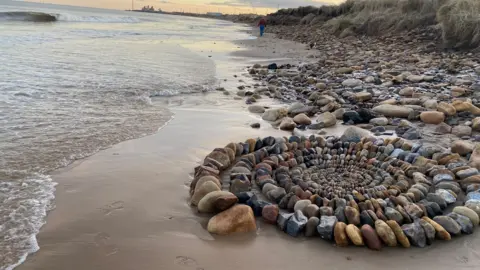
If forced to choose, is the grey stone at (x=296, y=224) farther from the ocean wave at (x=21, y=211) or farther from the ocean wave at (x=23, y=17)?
the ocean wave at (x=23, y=17)

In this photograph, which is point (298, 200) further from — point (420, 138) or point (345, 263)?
point (420, 138)

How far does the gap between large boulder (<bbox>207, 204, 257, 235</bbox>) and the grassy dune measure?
1093 centimetres

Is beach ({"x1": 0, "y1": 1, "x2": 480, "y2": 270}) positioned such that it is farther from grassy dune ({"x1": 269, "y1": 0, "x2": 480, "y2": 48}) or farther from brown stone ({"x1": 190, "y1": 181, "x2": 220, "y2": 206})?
grassy dune ({"x1": 269, "y1": 0, "x2": 480, "y2": 48})

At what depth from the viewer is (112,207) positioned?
308 centimetres

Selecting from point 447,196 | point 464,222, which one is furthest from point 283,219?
point 447,196

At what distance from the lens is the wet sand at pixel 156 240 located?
2.44 metres

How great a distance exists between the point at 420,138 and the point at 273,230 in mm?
2923

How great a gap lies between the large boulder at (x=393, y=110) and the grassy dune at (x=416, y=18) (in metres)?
6.94

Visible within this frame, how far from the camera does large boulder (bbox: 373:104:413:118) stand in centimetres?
584

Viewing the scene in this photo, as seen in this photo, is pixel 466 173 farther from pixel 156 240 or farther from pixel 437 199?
pixel 156 240

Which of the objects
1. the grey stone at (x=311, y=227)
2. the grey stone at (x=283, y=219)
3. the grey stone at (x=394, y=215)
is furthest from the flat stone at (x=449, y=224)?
the grey stone at (x=283, y=219)

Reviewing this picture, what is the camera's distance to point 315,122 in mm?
5750

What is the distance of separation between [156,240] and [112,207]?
2.01 ft

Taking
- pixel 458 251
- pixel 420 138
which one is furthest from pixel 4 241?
pixel 420 138
